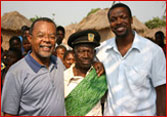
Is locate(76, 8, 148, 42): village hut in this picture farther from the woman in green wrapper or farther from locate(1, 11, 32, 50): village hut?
the woman in green wrapper

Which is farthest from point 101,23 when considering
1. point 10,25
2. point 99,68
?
point 99,68

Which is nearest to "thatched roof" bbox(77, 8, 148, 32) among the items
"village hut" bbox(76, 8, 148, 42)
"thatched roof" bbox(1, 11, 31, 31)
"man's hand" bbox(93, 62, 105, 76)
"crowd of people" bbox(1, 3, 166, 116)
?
"village hut" bbox(76, 8, 148, 42)

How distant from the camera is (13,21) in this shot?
9773mm

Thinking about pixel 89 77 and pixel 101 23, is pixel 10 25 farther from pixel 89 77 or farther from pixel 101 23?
pixel 89 77

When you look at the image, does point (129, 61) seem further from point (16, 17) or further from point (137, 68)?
point (16, 17)

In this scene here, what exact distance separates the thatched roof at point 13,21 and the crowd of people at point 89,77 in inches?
327

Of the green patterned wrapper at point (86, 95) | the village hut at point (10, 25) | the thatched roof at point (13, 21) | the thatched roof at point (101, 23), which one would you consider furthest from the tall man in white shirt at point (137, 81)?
the thatched roof at point (101, 23)

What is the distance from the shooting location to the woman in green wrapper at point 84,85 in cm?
211

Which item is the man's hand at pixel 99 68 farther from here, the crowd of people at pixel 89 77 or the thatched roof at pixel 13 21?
the thatched roof at pixel 13 21

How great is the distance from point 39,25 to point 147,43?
1250 millimetres

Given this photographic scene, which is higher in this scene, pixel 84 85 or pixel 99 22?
pixel 84 85

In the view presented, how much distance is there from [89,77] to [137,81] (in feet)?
1.86

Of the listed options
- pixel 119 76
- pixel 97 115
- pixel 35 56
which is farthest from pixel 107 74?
pixel 35 56

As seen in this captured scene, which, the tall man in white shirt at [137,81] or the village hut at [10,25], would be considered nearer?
the tall man in white shirt at [137,81]
